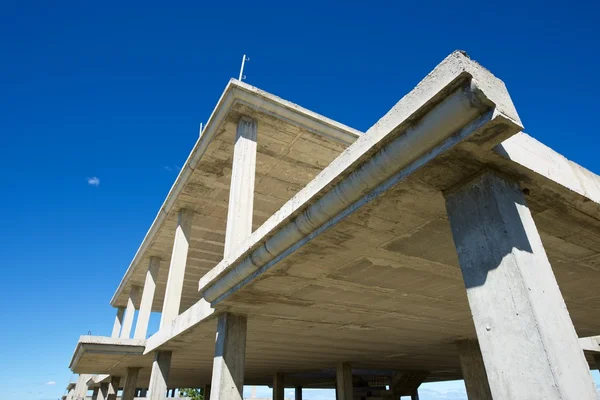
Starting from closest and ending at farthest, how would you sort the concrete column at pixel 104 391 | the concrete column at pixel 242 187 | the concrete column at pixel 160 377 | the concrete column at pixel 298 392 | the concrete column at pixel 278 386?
the concrete column at pixel 242 187, the concrete column at pixel 160 377, the concrete column at pixel 278 386, the concrete column at pixel 104 391, the concrete column at pixel 298 392

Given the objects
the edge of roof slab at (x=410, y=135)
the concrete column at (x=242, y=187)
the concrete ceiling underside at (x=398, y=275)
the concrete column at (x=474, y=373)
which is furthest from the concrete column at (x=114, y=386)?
the edge of roof slab at (x=410, y=135)

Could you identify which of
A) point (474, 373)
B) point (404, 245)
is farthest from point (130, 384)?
Answer: point (404, 245)

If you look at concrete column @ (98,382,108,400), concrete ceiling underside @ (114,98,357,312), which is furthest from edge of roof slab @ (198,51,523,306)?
concrete column @ (98,382,108,400)

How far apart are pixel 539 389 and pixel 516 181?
66.6 inches

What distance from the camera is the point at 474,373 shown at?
34.1 feet

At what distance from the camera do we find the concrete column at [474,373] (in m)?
10.4

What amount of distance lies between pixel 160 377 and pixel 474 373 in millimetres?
8683

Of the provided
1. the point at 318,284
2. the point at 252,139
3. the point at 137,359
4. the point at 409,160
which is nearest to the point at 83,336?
the point at 137,359

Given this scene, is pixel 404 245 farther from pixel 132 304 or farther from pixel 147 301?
pixel 132 304

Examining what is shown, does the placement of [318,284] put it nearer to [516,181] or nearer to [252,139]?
[516,181]

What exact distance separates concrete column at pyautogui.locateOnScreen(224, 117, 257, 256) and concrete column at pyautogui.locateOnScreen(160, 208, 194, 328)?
4.55m

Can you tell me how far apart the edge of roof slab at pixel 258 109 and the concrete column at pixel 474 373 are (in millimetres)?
6799

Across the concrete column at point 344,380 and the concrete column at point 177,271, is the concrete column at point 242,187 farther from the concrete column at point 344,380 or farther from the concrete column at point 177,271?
the concrete column at point 344,380

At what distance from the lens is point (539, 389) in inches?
95.3
